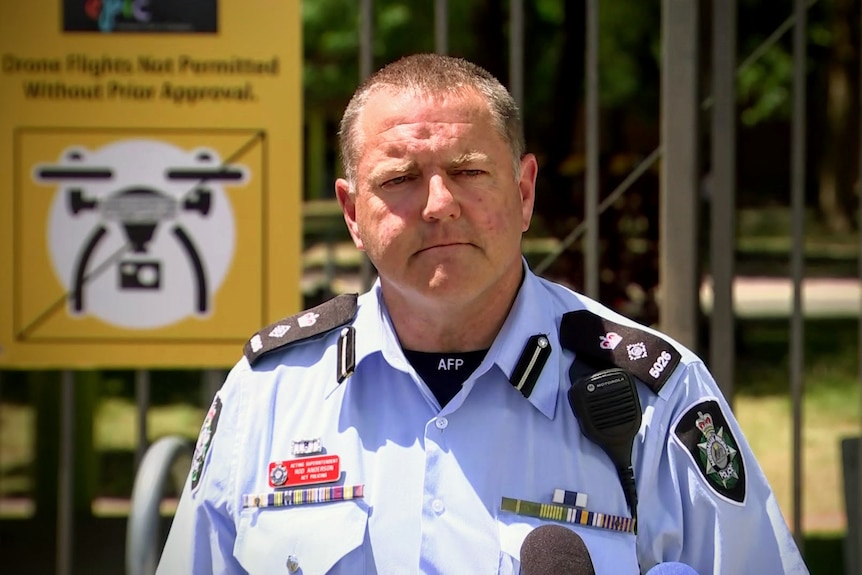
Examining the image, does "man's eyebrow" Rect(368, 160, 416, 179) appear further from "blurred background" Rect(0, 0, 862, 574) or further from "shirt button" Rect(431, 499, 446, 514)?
"blurred background" Rect(0, 0, 862, 574)

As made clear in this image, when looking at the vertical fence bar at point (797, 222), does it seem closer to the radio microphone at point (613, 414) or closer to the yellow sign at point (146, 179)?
the yellow sign at point (146, 179)

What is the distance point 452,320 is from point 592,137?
5.21 feet

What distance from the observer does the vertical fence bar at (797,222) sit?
3541mm

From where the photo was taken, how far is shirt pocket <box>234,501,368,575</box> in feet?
6.65

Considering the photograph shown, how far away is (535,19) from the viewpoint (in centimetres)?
1067

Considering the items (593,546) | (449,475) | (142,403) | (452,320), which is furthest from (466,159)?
(142,403)

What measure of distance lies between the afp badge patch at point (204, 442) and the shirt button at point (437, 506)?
0.42m

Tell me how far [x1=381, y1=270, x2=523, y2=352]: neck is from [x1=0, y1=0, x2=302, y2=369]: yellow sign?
1424 millimetres

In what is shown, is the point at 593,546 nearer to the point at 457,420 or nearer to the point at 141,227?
the point at 457,420

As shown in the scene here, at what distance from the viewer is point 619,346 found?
2.09m

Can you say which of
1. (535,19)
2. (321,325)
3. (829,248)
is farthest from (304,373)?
(829,248)

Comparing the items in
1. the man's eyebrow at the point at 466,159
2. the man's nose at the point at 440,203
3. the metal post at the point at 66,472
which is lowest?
the metal post at the point at 66,472

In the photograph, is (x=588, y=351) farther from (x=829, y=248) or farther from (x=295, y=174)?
(x=829, y=248)

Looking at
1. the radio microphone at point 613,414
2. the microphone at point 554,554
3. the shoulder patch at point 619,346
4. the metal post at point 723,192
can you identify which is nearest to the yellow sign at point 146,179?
the metal post at point 723,192
